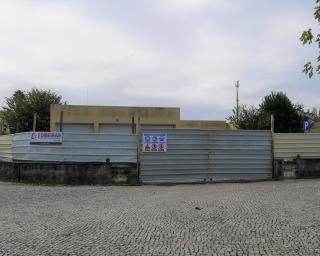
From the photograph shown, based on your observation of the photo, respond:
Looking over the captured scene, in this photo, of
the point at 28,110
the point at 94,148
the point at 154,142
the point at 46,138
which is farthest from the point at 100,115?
the point at 154,142

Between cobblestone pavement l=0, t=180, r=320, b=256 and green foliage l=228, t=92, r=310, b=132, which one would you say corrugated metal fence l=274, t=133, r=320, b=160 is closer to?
cobblestone pavement l=0, t=180, r=320, b=256

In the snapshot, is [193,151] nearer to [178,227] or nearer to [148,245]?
[178,227]

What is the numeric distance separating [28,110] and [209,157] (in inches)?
1574

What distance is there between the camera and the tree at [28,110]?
182ft

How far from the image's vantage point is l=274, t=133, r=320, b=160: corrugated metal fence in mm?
20672

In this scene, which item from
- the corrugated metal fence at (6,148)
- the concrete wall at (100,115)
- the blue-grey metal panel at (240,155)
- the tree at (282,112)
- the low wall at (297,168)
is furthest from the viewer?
the tree at (282,112)

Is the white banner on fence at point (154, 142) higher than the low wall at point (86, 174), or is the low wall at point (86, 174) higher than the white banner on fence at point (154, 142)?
the white banner on fence at point (154, 142)

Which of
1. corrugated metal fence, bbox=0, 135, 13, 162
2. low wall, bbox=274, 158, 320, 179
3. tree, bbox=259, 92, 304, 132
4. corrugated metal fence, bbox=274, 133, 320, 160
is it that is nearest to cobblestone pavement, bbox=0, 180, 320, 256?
low wall, bbox=274, 158, 320, 179

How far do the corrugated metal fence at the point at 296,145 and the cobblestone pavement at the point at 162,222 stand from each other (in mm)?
4605

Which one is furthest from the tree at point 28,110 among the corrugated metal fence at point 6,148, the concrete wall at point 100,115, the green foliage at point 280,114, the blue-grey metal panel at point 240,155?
the blue-grey metal panel at point 240,155

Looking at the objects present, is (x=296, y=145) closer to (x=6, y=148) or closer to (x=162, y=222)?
(x=162, y=222)

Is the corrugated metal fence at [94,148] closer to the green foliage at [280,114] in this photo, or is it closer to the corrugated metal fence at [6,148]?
the corrugated metal fence at [6,148]

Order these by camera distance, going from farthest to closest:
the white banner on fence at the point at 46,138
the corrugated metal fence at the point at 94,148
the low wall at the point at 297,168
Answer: the low wall at the point at 297,168 < the white banner on fence at the point at 46,138 < the corrugated metal fence at the point at 94,148

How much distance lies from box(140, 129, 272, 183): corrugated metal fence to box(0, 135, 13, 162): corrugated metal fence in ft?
20.3
